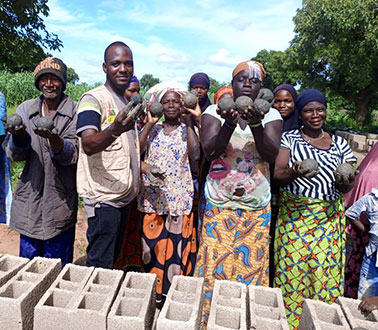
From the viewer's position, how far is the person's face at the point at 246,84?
203 cm

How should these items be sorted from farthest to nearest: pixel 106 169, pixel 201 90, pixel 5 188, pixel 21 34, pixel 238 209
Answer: pixel 21 34
pixel 201 90
pixel 5 188
pixel 238 209
pixel 106 169

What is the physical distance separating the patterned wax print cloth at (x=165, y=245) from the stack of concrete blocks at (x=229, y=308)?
3.92 ft

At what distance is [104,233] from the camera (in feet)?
6.66

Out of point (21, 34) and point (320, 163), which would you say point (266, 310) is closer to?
point (320, 163)

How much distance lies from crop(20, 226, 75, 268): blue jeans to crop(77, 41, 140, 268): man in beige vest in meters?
0.44

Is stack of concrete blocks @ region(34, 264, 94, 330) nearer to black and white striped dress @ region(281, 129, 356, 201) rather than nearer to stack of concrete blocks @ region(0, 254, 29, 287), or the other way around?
stack of concrete blocks @ region(0, 254, 29, 287)

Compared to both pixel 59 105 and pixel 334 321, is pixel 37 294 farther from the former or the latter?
pixel 59 105

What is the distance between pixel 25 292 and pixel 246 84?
Answer: 161cm

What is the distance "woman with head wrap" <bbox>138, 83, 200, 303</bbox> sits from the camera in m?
2.53

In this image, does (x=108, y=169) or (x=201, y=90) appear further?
(x=201, y=90)

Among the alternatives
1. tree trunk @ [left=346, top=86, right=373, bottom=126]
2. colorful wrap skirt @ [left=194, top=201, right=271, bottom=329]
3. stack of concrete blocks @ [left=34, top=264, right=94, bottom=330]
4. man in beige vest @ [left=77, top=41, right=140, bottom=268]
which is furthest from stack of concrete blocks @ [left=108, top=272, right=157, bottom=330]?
tree trunk @ [left=346, top=86, right=373, bottom=126]

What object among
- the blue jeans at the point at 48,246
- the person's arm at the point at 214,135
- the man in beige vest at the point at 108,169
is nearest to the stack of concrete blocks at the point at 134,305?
the man in beige vest at the point at 108,169

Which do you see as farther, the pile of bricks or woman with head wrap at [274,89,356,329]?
woman with head wrap at [274,89,356,329]

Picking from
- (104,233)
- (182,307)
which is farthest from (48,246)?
(182,307)
